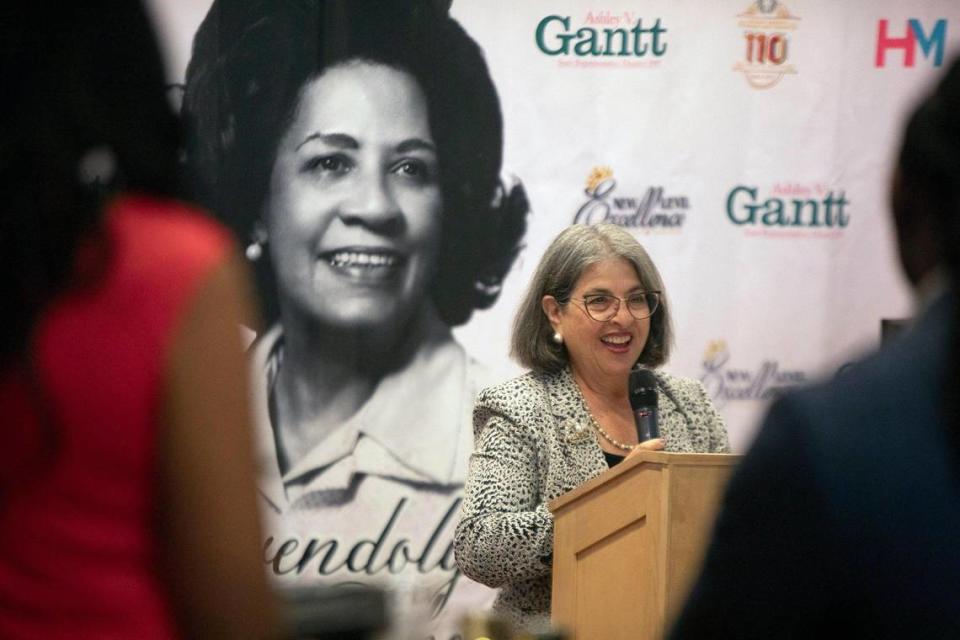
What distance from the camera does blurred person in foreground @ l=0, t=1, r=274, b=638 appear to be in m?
0.92

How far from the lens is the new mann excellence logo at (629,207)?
485 centimetres

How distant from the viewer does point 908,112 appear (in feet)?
3.55

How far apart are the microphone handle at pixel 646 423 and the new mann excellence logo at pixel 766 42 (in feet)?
6.63

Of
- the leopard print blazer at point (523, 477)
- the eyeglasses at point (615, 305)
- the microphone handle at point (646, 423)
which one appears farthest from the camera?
the eyeglasses at point (615, 305)

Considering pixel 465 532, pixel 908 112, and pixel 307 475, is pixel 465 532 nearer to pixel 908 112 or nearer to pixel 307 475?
pixel 307 475

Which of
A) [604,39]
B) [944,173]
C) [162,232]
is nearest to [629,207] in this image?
[604,39]

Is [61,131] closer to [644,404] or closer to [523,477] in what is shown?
[523,477]

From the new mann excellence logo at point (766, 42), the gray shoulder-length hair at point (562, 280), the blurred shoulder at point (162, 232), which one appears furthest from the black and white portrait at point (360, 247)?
the blurred shoulder at point (162, 232)

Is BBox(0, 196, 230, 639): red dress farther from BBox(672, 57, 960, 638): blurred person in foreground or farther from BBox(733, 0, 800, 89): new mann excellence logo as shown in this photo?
BBox(733, 0, 800, 89): new mann excellence logo

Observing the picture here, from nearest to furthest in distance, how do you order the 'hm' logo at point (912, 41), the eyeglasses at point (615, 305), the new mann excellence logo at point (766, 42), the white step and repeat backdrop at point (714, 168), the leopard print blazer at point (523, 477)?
1. the leopard print blazer at point (523, 477)
2. the eyeglasses at point (615, 305)
3. the white step and repeat backdrop at point (714, 168)
4. the new mann excellence logo at point (766, 42)
5. the 'hm' logo at point (912, 41)

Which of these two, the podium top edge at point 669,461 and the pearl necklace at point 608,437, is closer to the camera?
the podium top edge at point 669,461

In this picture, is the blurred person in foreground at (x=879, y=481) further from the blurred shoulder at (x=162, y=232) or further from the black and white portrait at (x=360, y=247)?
the black and white portrait at (x=360, y=247)

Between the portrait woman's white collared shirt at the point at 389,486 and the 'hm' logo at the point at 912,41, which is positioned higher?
the 'hm' logo at the point at 912,41

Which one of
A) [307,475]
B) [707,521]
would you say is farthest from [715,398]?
[707,521]
